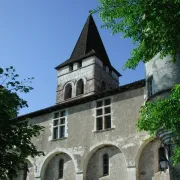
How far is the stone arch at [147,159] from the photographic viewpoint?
53.0 feet

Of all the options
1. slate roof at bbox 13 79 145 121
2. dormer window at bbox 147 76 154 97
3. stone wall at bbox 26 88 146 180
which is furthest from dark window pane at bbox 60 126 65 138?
dormer window at bbox 147 76 154 97

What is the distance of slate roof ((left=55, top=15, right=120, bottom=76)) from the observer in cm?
3778

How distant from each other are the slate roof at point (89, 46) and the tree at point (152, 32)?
26.1 meters

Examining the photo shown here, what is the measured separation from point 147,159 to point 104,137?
3083mm

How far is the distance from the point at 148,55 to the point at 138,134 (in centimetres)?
832

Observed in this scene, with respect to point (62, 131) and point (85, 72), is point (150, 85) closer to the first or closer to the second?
point (62, 131)

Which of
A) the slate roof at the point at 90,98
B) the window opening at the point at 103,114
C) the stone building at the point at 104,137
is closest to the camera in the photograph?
the stone building at the point at 104,137

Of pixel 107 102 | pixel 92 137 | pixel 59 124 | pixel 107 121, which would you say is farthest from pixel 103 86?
pixel 92 137

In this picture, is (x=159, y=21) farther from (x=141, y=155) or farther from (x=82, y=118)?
(x=82, y=118)

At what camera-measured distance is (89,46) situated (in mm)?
39125

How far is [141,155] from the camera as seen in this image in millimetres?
16828

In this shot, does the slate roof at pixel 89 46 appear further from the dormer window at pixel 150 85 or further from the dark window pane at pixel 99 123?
the dormer window at pixel 150 85

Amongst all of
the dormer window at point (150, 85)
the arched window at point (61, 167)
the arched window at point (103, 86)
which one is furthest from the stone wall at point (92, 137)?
the arched window at point (103, 86)

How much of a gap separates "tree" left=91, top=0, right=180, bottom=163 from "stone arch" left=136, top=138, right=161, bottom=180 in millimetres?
6977
